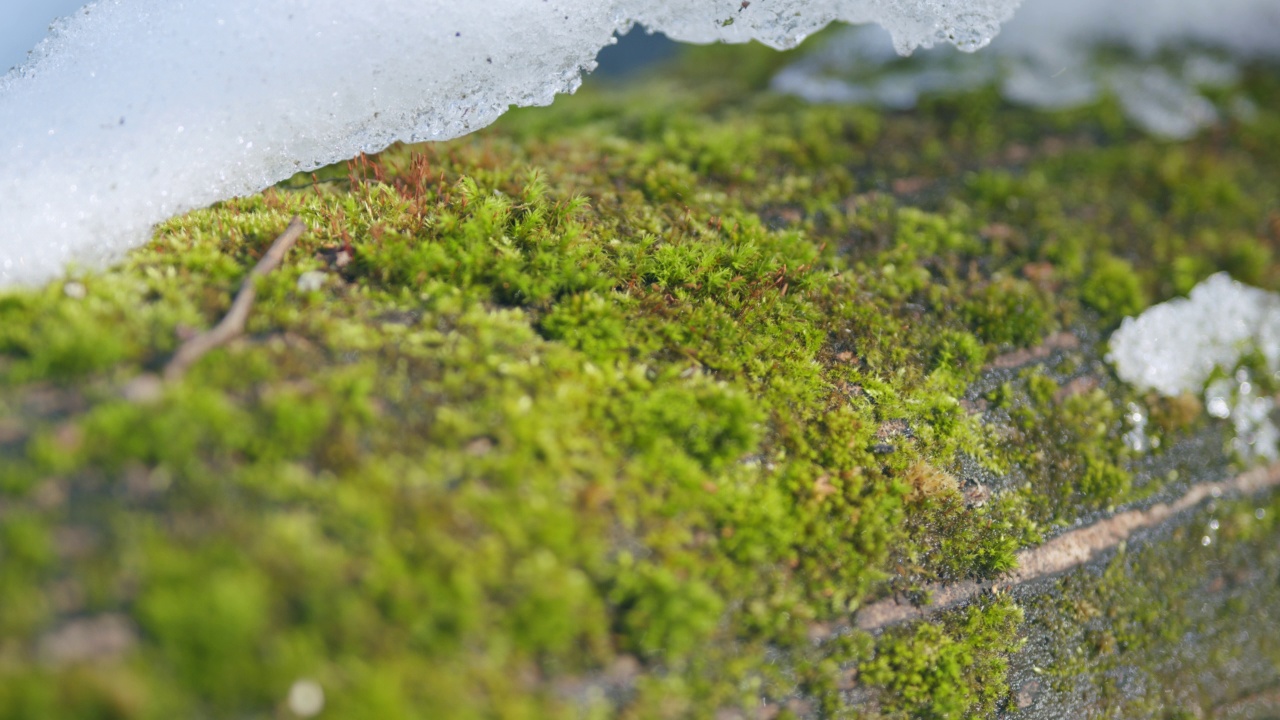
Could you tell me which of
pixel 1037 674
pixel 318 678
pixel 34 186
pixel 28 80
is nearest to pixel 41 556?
pixel 318 678

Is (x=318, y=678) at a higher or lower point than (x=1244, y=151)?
higher

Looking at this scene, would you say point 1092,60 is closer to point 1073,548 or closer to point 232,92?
point 1073,548

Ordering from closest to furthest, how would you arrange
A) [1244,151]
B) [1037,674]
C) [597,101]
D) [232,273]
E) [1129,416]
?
[232,273], [1037,674], [1129,416], [1244,151], [597,101]

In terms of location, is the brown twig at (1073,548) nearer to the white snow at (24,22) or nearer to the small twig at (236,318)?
the small twig at (236,318)

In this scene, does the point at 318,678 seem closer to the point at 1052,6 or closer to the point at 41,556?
the point at 41,556

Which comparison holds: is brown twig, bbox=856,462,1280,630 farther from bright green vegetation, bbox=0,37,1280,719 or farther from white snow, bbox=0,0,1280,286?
white snow, bbox=0,0,1280,286

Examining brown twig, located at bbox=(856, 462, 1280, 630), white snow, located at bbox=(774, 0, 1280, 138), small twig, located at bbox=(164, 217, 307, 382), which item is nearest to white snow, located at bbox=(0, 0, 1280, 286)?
small twig, located at bbox=(164, 217, 307, 382)
